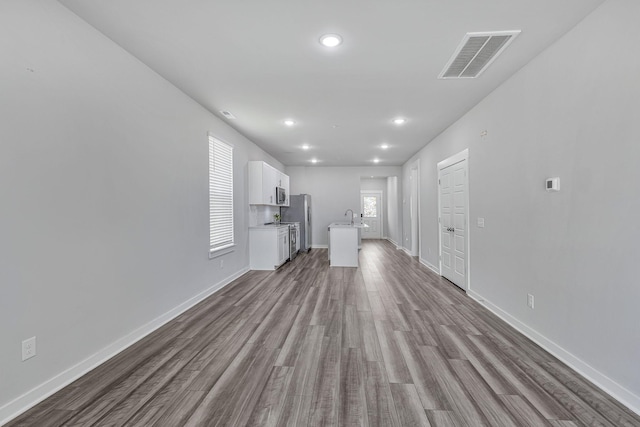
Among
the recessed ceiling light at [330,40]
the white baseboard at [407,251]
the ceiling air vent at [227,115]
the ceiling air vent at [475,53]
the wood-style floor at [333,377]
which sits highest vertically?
the ceiling air vent at [227,115]

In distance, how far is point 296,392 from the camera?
1980 millimetres

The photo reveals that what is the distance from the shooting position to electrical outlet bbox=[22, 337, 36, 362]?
6.01 ft

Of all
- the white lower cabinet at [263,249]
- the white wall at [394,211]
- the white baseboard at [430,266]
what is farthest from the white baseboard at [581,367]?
the white wall at [394,211]

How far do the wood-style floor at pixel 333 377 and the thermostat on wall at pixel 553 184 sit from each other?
145 centimetres

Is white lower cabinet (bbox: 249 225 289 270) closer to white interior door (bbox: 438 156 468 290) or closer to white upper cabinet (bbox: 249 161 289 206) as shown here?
white upper cabinet (bbox: 249 161 289 206)

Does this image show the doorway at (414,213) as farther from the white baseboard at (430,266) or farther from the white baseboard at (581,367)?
the white baseboard at (581,367)

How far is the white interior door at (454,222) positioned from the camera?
4449 millimetres

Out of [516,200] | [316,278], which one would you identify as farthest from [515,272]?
[316,278]

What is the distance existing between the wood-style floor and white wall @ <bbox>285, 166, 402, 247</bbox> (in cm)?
608

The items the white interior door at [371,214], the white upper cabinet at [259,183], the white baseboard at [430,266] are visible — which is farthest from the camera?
the white interior door at [371,214]

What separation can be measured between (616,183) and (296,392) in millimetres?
2618

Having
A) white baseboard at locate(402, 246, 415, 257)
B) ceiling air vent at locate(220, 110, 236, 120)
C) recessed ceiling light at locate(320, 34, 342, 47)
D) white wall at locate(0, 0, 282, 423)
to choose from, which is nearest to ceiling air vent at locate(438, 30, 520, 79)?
recessed ceiling light at locate(320, 34, 342, 47)

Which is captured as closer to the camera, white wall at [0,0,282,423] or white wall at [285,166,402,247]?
white wall at [0,0,282,423]

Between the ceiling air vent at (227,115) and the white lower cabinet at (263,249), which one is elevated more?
the ceiling air vent at (227,115)
